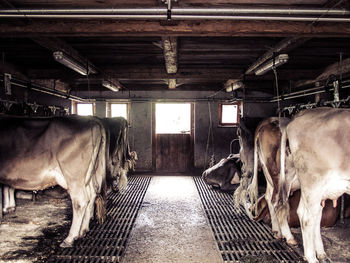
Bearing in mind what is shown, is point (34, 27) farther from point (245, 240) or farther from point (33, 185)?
point (245, 240)

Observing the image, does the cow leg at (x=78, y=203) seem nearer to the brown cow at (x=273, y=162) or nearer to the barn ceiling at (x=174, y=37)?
the barn ceiling at (x=174, y=37)

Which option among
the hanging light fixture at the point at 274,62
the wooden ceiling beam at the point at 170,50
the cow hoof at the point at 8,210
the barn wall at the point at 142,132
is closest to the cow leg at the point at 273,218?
the hanging light fixture at the point at 274,62

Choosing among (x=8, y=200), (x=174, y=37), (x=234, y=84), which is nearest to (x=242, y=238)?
(x=174, y=37)

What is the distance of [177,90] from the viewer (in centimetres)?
961

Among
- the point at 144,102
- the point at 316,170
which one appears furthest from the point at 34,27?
the point at 144,102

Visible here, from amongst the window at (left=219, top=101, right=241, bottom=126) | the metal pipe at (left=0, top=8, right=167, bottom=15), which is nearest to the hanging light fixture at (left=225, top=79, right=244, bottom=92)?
the window at (left=219, top=101, right=241, bottom=126)

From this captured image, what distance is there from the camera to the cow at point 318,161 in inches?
120

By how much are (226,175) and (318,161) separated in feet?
13.3

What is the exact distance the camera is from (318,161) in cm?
315

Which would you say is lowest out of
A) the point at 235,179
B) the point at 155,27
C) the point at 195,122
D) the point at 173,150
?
the point at 235,179

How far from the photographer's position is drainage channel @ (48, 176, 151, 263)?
3.42 metres

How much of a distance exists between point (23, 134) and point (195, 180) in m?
5.62

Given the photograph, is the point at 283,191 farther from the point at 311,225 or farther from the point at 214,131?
the point at 214,131

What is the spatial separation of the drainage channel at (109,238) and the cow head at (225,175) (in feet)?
7.51
